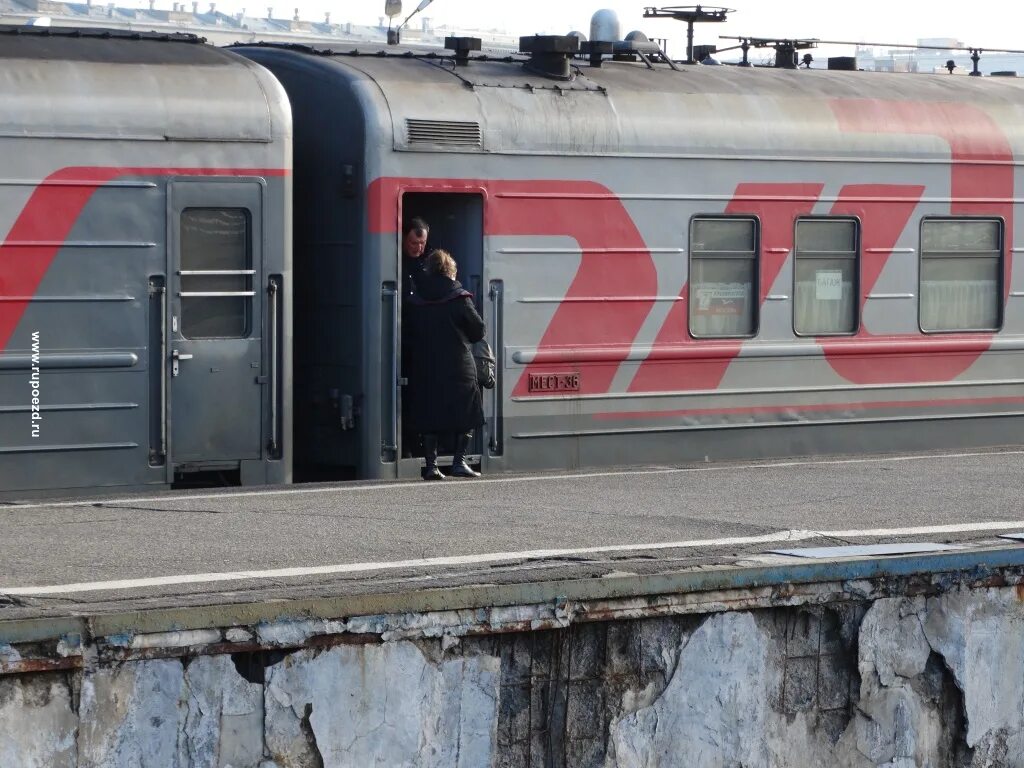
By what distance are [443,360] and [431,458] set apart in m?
0.67

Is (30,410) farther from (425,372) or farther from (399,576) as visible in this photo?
(399,576)

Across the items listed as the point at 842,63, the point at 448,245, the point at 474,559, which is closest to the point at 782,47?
the point at 842,63

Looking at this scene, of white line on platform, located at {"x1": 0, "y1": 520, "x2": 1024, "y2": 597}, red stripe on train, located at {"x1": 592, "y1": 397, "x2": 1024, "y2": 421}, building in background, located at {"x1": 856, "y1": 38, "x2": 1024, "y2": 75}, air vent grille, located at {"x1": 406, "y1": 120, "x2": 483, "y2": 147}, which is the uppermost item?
building in background, located at {"x1": 856, "y1": 38, "x2": 1024, "y2": 75}

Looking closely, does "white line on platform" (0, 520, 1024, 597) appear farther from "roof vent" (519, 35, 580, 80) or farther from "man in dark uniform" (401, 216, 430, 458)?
"roof vent" (519, 35, 580, 80)

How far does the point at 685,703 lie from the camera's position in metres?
8.03

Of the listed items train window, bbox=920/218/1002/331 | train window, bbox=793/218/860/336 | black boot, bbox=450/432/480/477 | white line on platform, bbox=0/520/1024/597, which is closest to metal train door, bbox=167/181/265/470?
black boot, bbox=450/432/480/477

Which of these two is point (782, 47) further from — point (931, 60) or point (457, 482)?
point (931, 60)

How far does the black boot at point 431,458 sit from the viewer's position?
12.7 metres

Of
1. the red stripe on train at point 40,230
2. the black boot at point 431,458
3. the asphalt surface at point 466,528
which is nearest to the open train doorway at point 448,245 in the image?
the black boot at point 431,458

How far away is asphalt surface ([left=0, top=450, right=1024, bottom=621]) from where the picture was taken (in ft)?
27.0

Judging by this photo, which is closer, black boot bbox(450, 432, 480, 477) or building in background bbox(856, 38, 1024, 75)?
black boot bbox(450, 432, 480, 477)

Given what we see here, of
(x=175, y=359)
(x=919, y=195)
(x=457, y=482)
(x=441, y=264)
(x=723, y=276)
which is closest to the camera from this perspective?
(x=175, y=359)

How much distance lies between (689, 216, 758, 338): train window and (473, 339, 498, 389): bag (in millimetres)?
1853

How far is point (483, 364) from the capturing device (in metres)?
12.8
